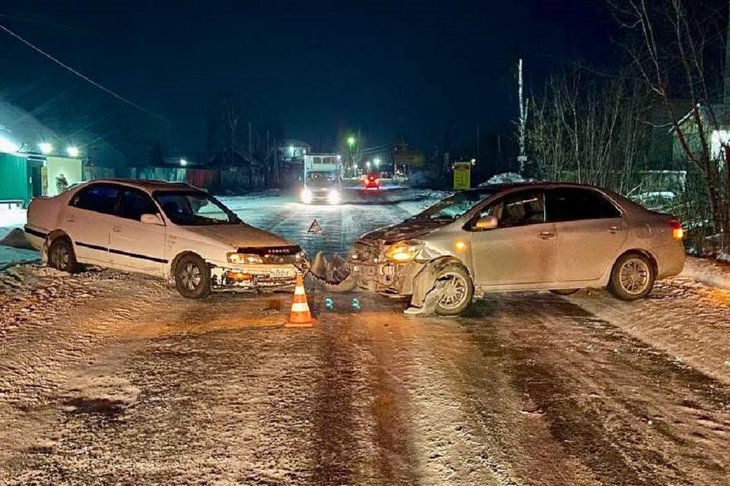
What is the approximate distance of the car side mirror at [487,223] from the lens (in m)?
8.73

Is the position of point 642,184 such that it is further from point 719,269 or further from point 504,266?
point 504,266

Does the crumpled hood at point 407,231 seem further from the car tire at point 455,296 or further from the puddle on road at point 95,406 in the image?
the puddle on road at point 95,406

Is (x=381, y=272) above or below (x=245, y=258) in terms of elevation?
below

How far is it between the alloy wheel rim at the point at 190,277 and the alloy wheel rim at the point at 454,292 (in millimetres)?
3570

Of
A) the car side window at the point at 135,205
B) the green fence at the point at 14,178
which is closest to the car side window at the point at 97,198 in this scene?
the car side window at the point at 135,205

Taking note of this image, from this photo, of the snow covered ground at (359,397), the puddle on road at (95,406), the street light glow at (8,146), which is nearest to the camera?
the snow covered ground at (359,397)

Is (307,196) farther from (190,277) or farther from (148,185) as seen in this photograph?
(190,277)

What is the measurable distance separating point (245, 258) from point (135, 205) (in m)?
2.31

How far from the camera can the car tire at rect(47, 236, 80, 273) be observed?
11.0 metres

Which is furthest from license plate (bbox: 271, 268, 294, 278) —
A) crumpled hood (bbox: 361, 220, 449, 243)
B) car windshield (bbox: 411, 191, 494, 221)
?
car windshield (bbox: 411, 191, 494, 221)

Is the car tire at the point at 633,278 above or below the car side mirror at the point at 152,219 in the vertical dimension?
below

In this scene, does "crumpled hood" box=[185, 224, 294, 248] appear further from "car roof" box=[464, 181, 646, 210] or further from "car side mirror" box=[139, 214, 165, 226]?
"car roof" box=[464, 181, 646, 210]

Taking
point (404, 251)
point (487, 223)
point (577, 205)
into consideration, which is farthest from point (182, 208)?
point (577, 205)

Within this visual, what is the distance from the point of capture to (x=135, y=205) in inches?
415
